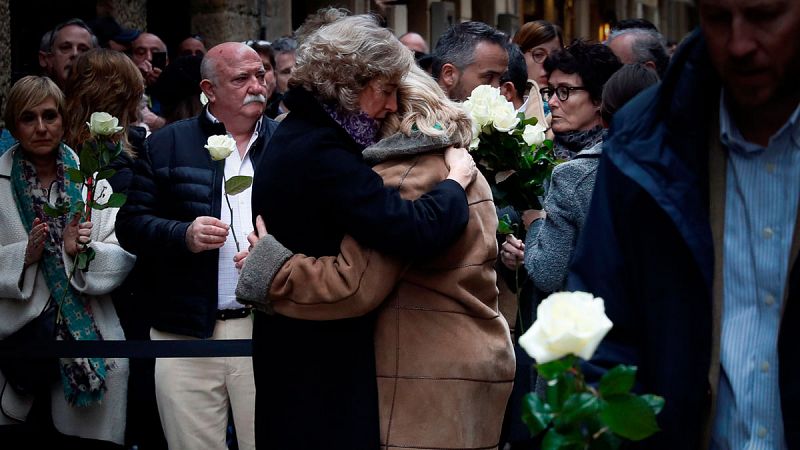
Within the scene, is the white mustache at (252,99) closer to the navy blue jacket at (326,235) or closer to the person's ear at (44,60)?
the navy blue jacket at (326,235)

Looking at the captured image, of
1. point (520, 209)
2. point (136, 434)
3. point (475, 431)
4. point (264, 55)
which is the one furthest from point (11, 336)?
point (264, 55)

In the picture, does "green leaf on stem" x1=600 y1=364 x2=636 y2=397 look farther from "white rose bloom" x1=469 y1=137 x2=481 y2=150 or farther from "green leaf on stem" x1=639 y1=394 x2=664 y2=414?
"white rose bloom" x1=469 y1=137 x2=481 y2=150

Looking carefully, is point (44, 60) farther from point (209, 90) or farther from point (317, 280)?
point (317, 280)

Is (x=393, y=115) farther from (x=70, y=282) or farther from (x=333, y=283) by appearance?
(x=70, y=282)

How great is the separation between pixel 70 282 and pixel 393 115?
2339 mm

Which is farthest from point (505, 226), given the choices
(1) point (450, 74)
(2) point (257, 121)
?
(1) point (450, 74)

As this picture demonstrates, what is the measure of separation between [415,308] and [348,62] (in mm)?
742

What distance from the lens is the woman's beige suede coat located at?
157 inches

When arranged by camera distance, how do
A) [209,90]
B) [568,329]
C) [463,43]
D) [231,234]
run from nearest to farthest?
[568,329] → [231,234] → [209,90] → [463,43]

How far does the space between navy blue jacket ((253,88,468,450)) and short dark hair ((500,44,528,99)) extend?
2691 millimetres

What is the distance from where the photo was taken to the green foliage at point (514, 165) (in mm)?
5301

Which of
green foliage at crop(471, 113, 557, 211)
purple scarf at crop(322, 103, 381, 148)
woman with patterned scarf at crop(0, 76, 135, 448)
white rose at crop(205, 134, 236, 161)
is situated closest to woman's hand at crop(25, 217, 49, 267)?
woman with patterned scarf at crop(0, 76, 135, 448)

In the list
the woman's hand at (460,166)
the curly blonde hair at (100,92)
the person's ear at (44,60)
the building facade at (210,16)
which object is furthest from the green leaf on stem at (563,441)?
the person's ear at (44,60)

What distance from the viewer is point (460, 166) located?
418cm
